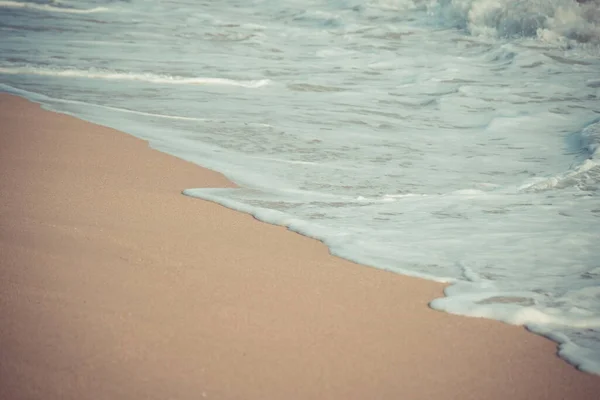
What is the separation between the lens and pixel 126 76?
8156 mm

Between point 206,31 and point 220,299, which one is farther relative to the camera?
point 206,31

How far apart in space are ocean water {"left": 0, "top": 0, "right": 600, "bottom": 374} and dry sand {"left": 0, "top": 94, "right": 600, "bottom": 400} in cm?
20

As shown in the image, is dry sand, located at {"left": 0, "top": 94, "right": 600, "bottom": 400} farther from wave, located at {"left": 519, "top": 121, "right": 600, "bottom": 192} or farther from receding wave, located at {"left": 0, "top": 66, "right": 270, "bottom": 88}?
receding wave, located at {"left": 0, "top": 66, "right": 270, "bottom": 88}

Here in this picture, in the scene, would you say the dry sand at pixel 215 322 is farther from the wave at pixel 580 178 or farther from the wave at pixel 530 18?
the wave at pixel 530 18

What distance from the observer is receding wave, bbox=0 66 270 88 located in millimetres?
7859

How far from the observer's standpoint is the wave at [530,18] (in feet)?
42.2

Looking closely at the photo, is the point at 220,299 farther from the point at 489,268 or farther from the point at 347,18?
the point at 347,18

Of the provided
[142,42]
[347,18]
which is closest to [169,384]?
[142,42]

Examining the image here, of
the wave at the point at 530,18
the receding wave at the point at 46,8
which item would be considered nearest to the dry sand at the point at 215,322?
the wave at the point at 530,18

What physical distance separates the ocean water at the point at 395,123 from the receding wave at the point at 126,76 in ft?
0.13

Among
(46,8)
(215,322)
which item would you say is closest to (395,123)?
(215,322)

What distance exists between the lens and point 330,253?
11.6ft

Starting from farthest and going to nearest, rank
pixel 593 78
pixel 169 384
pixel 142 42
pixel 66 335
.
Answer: pixel 142 42 < pixel 593 78 < pixel 66 335 < pixel 169 384

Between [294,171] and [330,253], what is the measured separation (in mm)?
1629
